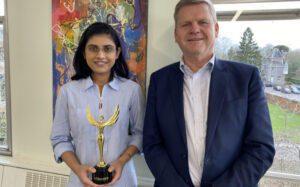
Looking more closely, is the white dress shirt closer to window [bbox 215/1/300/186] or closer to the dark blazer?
the dark blazer

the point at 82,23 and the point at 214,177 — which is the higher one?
the point at 82,23

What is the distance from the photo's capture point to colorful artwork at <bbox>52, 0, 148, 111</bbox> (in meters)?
1.50

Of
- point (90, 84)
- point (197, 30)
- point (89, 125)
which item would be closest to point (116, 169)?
point (89, 125)

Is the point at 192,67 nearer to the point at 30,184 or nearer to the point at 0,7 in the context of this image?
the point at 30,184

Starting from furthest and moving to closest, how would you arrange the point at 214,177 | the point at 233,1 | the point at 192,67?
the point at 233,1 < the point at 192,67 < the point at 214,177

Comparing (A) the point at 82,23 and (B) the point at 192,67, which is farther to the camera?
(A) the point at 82,23

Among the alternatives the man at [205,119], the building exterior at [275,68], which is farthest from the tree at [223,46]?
the man at [205,119]

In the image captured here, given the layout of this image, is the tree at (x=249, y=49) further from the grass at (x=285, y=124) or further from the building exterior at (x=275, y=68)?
the grass at (x=285, y=124)

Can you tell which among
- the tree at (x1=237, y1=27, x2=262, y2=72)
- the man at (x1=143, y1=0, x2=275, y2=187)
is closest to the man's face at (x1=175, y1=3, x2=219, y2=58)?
the man at (x1=143, y1=0, x2=275, y2=187)

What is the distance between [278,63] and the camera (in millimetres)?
1490

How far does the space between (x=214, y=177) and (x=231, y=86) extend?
A: 466 millimetres

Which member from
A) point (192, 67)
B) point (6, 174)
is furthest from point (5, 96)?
point (192, 67)

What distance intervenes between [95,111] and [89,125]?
0.09 m

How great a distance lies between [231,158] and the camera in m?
1.04
